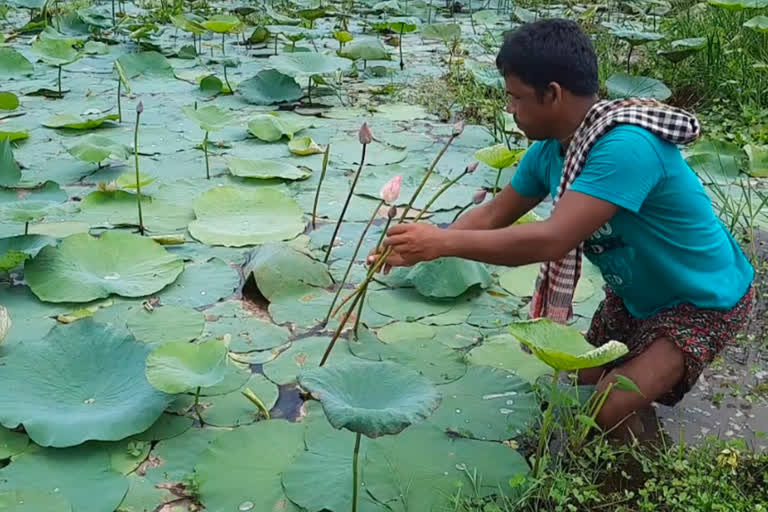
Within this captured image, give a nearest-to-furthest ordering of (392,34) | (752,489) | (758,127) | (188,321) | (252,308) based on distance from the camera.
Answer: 1. (752,489)
2. (188,321)
3. (252,308)
4. (758,127)
5. (392,34)

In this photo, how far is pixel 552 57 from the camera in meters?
1.67

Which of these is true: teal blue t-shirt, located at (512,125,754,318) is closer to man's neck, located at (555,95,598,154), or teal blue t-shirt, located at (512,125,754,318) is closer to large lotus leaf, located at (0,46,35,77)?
man's neck, located at (555,95,598,154)

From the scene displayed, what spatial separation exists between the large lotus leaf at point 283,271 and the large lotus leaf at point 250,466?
65 cm

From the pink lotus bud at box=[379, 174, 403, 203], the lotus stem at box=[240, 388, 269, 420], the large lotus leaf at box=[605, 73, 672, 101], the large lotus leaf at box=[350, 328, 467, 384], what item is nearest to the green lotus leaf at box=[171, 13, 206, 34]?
the large lotus leaf at box=[605, 73, 672, 101]

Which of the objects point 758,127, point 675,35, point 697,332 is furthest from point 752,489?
point 675,35

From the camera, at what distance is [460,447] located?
1.75 meters

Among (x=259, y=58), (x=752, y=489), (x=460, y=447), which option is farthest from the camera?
(x=259, y=58)

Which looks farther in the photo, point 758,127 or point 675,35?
point 675,35

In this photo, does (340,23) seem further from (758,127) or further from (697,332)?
(697,332)

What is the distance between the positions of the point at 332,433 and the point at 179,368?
361 mm

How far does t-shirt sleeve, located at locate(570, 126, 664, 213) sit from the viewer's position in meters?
1.59

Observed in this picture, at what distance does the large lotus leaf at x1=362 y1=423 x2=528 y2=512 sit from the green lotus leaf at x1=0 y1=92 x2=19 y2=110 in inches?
110

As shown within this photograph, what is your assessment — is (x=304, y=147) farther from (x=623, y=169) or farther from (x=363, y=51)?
(x=623, y=169)

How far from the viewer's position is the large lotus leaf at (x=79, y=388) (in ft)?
5.54
